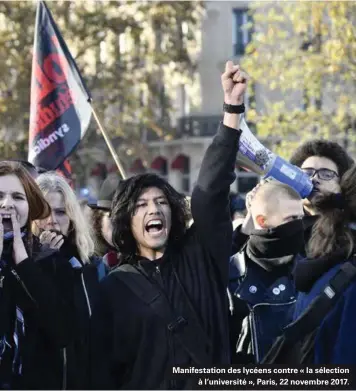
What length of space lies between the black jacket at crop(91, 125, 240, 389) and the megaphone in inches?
23.4

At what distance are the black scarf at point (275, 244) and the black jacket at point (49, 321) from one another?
87 cm

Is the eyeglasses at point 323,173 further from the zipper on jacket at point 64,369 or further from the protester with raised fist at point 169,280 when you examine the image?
the zipper on jacket at point 64,369

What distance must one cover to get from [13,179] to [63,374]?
0.86 m

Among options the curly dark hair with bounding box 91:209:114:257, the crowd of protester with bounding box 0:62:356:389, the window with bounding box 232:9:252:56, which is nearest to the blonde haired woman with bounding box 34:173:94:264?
the crowd of protester with bounding box 0:62:356:389

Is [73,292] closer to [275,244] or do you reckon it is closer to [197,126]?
[275,244]

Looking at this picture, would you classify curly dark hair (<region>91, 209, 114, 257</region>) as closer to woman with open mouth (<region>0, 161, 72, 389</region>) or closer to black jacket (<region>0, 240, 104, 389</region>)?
black jacket (<region>0, 240, 104, 389</region>)

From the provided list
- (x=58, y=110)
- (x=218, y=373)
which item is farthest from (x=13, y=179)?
(x=58, y=110)

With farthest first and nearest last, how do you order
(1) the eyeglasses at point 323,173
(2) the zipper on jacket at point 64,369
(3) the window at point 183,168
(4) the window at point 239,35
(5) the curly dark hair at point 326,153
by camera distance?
(3) the window at point 183,168, (4) the window at point 239,35, (5) the curly dark hair at point 326,153, (1) the eyeglasses at point 323,173, (2) the zipper on jacket at point 64,369

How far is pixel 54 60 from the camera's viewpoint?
880cm

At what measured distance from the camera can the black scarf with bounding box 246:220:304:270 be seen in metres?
5.33

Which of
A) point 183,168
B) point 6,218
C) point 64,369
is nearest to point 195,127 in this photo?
point 183,168

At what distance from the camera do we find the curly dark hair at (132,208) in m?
4.73

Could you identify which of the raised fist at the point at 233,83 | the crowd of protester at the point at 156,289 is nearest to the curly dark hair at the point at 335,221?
the crowd of protester at the point at 156,289

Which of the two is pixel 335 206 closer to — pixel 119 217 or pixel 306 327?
pixel 306 327
